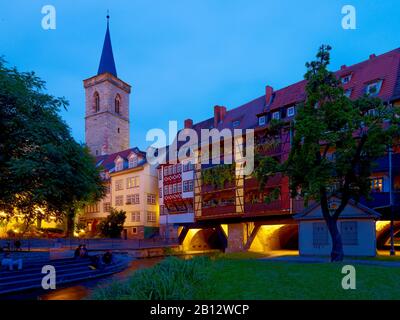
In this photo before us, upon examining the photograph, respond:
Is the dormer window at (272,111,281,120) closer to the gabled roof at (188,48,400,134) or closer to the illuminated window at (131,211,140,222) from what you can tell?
the gabled roof at (188,48,400,134)

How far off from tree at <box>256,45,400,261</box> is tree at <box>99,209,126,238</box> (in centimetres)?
3741

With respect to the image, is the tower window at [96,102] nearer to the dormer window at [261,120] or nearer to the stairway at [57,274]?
the dormer window at [261,120]

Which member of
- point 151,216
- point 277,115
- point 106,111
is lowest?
point 151,216

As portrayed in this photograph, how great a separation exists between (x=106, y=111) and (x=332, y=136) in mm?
65128

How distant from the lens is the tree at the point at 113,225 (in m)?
53.6

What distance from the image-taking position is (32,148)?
62.1 feet

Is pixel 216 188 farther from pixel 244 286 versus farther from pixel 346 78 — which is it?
pixel 244 286

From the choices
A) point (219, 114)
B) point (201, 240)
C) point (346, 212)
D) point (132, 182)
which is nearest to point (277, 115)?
point (219, 114)

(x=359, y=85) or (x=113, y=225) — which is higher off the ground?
(x=359, y=85)

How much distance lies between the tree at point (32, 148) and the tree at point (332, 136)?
Answer: 1048cm

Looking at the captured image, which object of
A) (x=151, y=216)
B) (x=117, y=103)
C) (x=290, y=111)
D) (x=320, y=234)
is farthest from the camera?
(x=117, y=103)

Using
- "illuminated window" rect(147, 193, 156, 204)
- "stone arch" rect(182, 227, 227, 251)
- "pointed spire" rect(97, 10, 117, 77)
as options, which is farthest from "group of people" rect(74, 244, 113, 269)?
"pointed spire" rect(97, 10, 117, 77)

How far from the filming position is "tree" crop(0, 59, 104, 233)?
1781 cm

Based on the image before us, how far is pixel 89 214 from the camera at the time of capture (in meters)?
62.9
